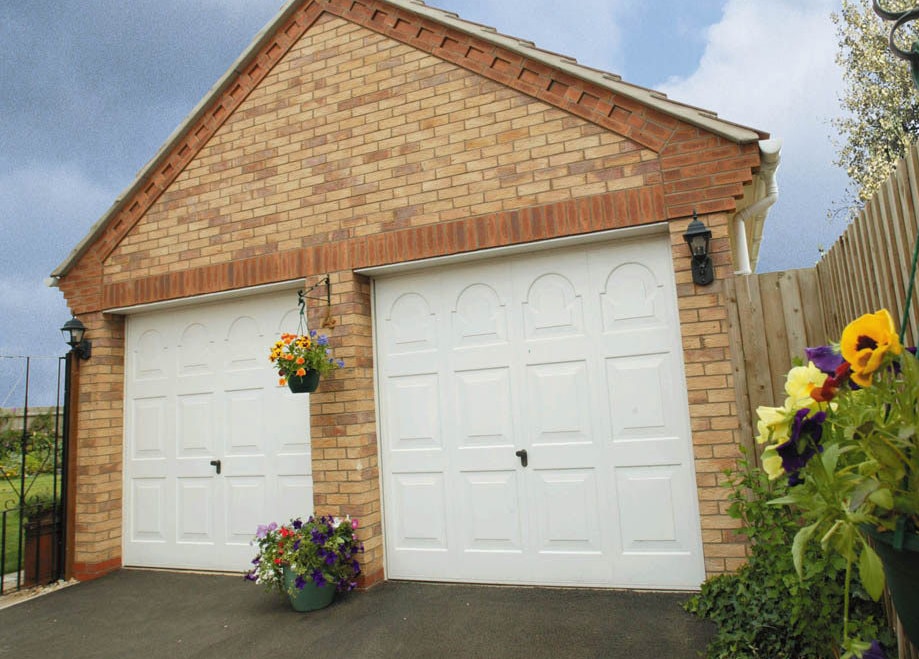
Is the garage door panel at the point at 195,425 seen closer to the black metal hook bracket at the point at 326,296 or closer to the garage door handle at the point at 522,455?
the black metal hook bracket at the point at 326,296

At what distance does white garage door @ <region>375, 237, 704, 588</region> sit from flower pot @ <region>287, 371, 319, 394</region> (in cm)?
61

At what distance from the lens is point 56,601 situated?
16.9ft

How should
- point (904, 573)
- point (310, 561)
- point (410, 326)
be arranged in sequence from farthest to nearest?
point (410, 326), point (310, 561), point (904, 573)

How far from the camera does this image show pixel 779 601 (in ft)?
10.6

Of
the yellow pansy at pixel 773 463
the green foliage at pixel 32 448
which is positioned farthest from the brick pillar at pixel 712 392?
the green foliage at pixel 32 448

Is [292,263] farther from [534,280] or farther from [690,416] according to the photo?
[690,416]

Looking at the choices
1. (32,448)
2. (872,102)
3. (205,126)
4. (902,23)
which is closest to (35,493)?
(32,448)

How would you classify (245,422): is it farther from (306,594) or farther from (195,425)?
(306,594)

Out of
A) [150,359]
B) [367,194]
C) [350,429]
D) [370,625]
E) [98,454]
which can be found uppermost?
[367,194]

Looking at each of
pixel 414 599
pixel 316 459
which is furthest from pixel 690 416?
pixel 316 459

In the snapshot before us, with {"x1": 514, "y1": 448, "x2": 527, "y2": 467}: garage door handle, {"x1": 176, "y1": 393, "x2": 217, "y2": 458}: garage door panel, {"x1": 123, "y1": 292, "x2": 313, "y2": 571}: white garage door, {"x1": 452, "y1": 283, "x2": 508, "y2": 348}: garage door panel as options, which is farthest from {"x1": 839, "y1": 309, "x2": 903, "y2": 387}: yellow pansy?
{"x1": 176, "y1": 393, "x2": 217, "y2": 458}: garage door panel

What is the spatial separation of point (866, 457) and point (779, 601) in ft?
8.22

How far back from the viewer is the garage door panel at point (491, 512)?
457cm

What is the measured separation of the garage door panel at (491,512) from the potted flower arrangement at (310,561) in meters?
0.84
